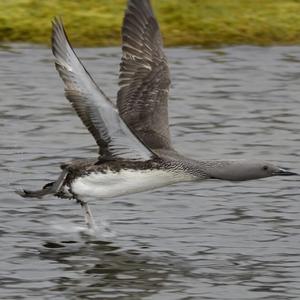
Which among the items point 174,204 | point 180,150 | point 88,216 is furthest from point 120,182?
point 180,150

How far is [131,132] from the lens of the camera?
38.5ft

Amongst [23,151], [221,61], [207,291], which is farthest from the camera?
[221,61]

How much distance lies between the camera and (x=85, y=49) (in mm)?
20859

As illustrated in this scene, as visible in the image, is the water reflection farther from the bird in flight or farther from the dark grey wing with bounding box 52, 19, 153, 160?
the dark grey wing with bounding box 52, 19, 153, 160

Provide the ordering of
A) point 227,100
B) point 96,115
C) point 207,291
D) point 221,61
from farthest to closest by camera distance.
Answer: point 221,61 < point 227,100 < point 96,115 < point 207,291

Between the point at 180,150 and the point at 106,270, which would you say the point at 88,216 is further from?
the point at 180,150

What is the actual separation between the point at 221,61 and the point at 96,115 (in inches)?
350

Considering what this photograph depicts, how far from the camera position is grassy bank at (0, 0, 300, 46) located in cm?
2123

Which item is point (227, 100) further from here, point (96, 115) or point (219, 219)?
point (96, 115)

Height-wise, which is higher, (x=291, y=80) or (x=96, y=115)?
(x=96, y=115)

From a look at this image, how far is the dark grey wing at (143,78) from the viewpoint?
13.2 meters

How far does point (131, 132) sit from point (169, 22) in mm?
9959

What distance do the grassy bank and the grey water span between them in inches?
27.0

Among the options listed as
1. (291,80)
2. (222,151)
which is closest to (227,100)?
(291,80)
